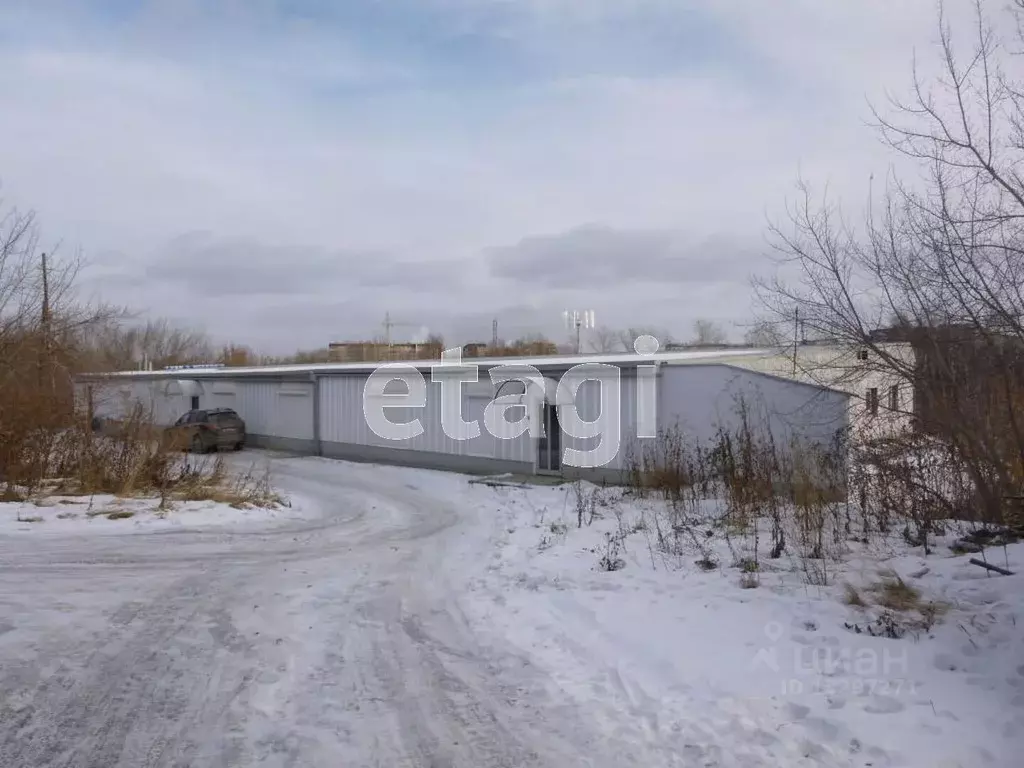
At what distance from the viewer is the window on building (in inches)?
429

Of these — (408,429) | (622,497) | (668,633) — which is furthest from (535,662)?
(408,429)

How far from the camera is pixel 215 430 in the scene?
87.1ft

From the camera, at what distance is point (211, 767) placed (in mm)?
3996

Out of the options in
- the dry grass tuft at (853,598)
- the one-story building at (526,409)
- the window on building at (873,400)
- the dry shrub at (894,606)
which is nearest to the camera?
the dry shrub at (894,606)

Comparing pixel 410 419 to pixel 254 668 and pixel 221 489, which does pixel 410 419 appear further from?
pixel 254 668

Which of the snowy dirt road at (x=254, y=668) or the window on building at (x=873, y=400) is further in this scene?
the window on building at (x=873, y=400)

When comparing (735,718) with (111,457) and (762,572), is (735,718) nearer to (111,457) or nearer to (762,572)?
(762,572)

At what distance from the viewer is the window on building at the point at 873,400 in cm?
1089

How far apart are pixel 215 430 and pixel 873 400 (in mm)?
21875

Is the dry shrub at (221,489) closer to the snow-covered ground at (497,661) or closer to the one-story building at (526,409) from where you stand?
the one-story building at (526,409)

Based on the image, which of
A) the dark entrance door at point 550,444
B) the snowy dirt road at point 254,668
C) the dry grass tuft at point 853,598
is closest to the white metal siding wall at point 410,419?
the dark entrance door at point 550,444

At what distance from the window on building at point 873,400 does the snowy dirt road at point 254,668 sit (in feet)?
21.2

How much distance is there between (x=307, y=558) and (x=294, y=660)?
4108 mm

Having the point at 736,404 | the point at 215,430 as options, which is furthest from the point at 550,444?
the point at 215,430
